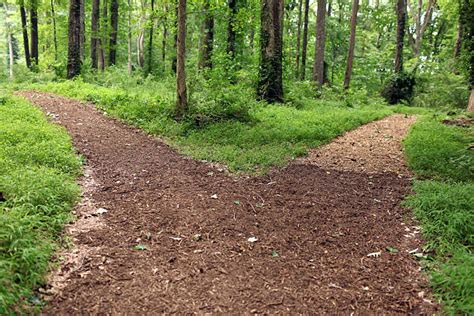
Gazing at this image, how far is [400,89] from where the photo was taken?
1852cm

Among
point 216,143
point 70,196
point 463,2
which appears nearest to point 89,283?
point 70,196

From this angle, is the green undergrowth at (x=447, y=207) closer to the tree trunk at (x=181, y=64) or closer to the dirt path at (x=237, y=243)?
the dirt path at (x=237, y=243)

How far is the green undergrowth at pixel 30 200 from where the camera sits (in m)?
3.08

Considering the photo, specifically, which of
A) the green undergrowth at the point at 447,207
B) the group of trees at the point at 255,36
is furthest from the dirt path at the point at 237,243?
the group of trees at the point at 255,36

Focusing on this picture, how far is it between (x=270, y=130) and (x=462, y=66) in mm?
8733

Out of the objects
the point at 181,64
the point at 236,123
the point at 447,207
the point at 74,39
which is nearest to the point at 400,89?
the point at 236,123

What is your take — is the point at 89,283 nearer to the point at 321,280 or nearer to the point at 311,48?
the point at 321,280

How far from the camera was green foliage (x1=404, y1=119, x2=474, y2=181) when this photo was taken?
6.77 metres

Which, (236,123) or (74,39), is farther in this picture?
(74,39)

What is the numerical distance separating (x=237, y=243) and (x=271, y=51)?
945 centimetres

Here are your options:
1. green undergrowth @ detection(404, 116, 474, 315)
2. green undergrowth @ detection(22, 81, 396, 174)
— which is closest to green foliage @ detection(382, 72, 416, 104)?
green undergrowth @ detection(22, 81, 396, 174)

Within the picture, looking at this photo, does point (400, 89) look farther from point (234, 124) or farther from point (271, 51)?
point (234, 124)

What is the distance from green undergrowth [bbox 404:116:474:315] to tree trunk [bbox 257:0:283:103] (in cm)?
517

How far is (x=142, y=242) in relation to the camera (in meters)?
4.21
